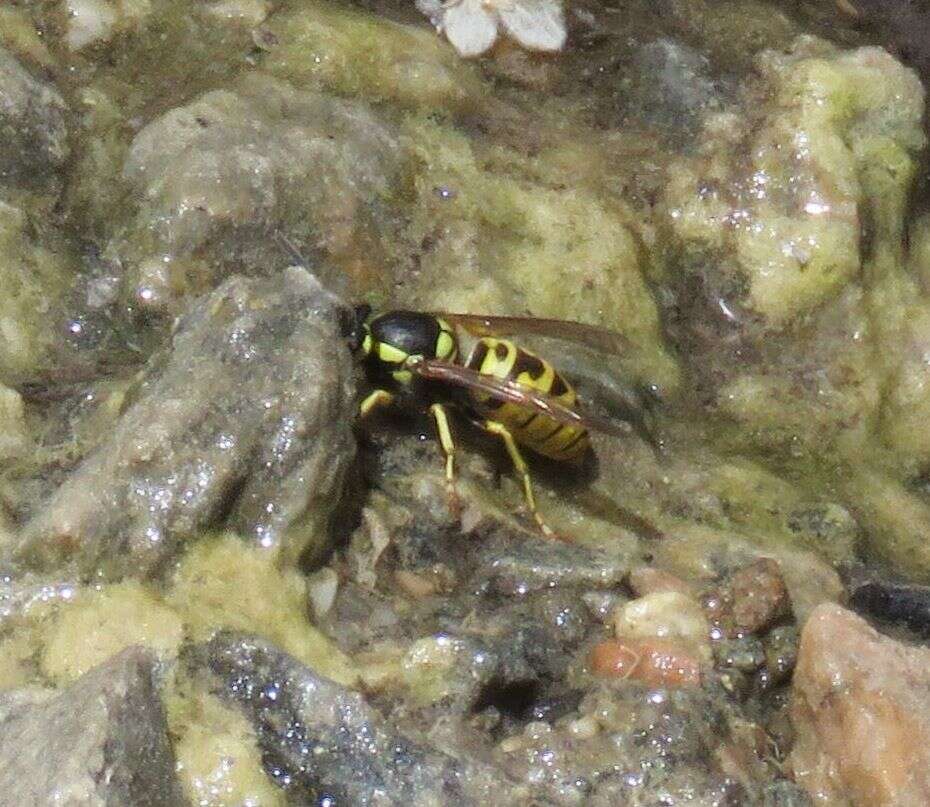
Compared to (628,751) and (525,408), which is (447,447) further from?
(628,751)

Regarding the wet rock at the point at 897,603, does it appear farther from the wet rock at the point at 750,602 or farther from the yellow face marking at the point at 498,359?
the yellow face marking at the point at 498,359

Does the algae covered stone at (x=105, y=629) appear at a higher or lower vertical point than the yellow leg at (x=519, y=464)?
higher

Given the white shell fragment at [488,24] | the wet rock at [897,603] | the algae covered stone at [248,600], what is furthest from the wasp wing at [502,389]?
the white shell fragment at [488,24]

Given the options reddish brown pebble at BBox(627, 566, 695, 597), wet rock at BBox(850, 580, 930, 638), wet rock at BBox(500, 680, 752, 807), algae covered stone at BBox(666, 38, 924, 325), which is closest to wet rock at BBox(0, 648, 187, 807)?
wet rock at BBox(500, 680, 752, 807)

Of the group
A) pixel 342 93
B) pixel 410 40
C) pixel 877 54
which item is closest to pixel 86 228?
Result: pixel 342 93

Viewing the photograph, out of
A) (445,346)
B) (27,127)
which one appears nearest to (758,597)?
(445,346)
